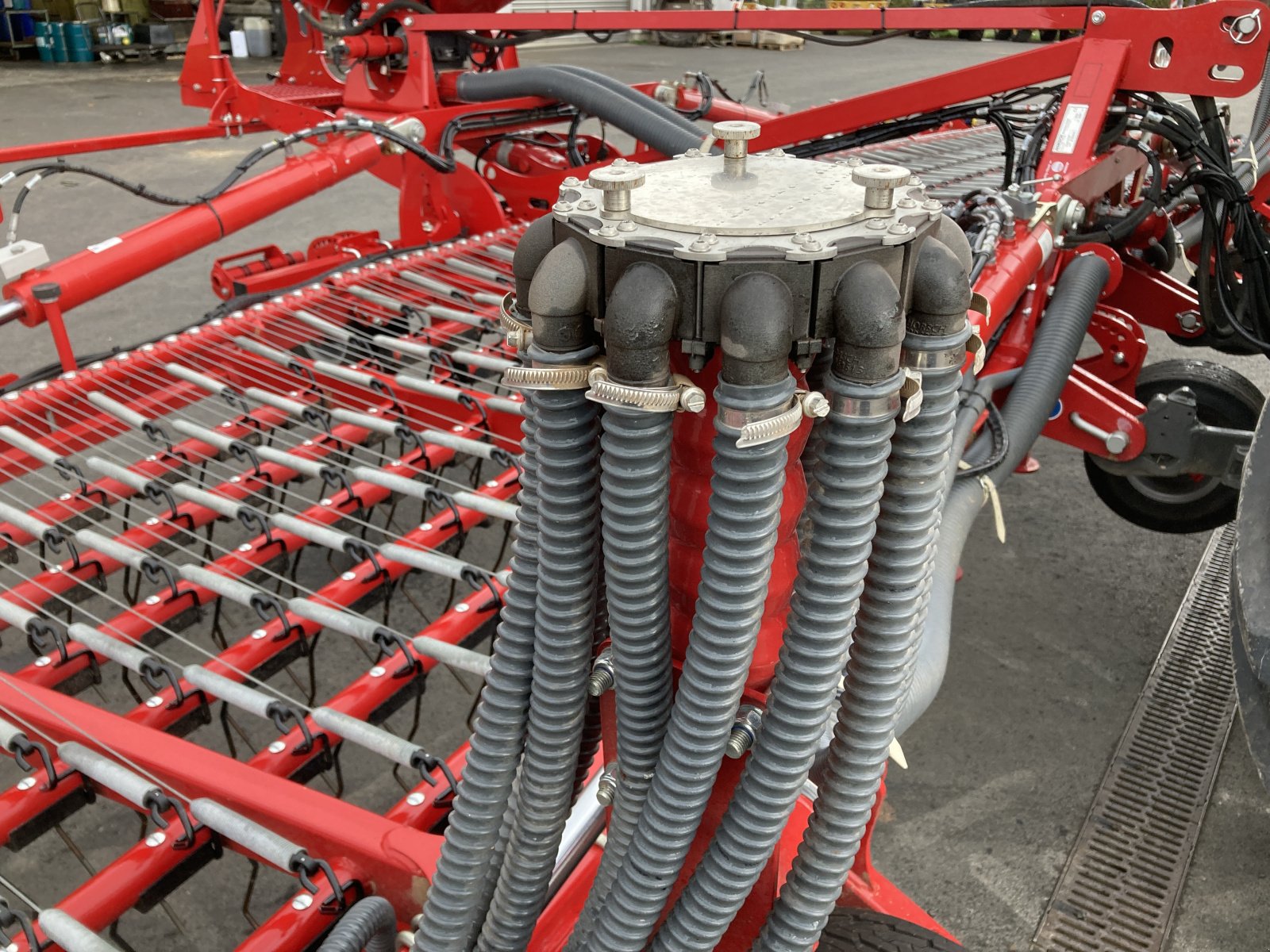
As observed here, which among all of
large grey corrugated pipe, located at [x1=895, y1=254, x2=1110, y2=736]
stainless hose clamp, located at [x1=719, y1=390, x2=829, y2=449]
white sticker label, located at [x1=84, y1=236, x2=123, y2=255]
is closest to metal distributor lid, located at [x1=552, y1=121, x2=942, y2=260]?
stainless hose clamp, located at [x1=719, y1=390, x2=829, y2=449]

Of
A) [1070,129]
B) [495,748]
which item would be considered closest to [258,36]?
[1070,129]

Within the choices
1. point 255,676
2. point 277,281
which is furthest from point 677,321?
point 277,281

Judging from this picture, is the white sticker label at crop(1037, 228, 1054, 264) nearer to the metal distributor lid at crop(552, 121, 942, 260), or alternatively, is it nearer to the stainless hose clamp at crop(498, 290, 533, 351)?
the metal distributor lid at crop(552, 121, 942, 260)

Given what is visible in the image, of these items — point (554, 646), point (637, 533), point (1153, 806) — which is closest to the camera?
point (637, 533)

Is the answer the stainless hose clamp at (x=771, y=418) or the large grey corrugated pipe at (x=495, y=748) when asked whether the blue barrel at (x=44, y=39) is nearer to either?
the large grey corrugated pipe at (x=495, y=748)

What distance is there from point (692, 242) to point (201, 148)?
28.4ft

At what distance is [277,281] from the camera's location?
358 centimetres

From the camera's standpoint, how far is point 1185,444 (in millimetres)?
2314

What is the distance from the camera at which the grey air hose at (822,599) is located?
2.44 ft

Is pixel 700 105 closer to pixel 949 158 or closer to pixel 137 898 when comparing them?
pixel 949 158

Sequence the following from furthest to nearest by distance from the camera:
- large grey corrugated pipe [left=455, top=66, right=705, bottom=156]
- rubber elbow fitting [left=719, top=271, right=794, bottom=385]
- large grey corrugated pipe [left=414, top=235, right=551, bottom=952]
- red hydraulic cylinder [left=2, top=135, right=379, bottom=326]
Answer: large grey corrugated pipe [left=455, top=66, right=705, bottom=156] < red hydraulic cylinder [left=2, top=135, right=379, bottom=326] < large grey corrugated pipe [left=414, top=235, right=551, bottom=952] < rubber elbow fitting [left=719, top=271, right=794, bottom=385]

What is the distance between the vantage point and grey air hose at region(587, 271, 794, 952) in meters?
0.73

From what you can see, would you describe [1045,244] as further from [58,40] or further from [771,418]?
[58,40]

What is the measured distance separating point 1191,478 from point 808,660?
243 cm
